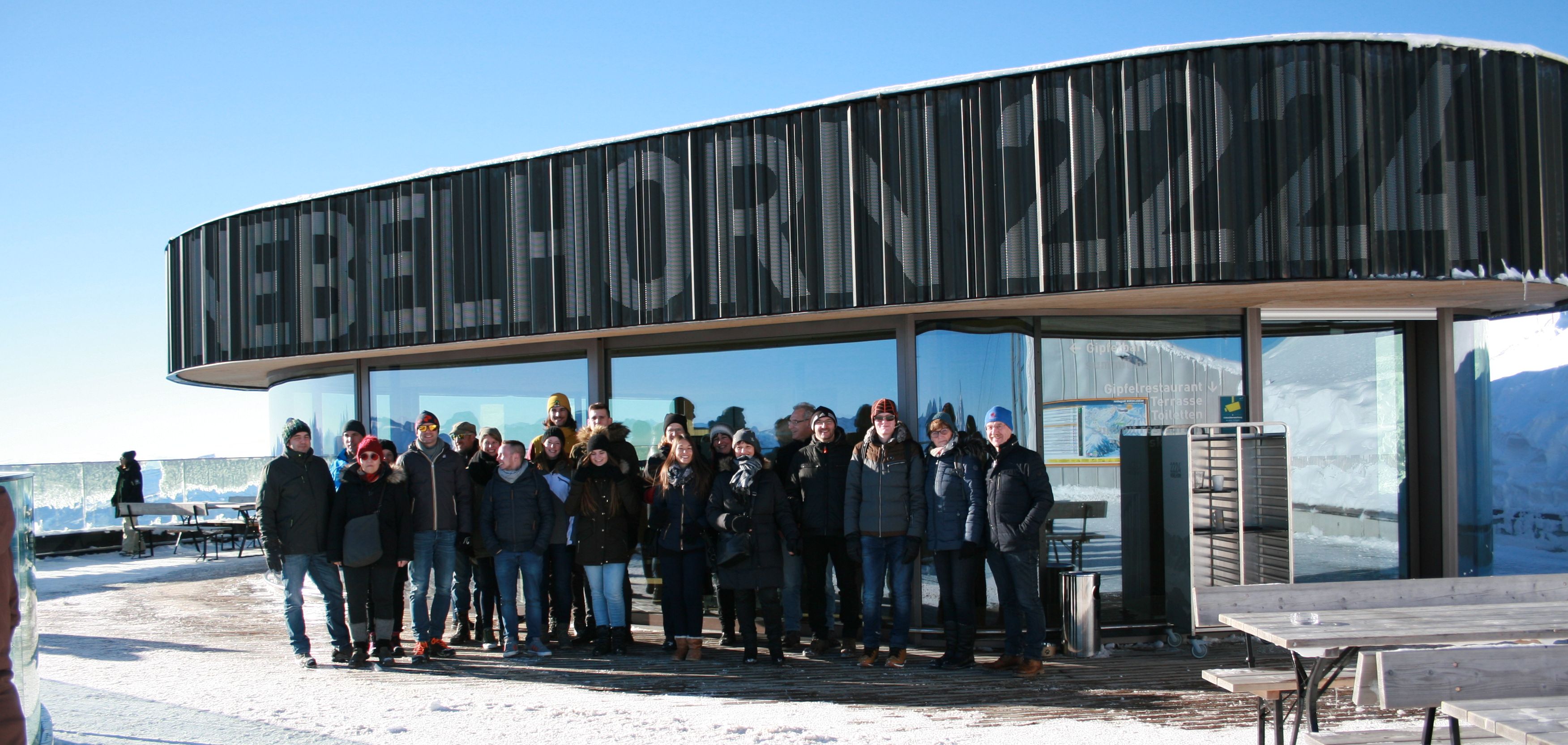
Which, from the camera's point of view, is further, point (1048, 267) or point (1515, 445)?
point (1515, 445)

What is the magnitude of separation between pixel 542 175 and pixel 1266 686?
745 cm

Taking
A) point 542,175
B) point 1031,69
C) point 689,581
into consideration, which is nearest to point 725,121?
point 542,175

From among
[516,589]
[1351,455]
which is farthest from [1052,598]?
[516,589]

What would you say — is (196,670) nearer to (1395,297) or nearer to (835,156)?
(835,156)

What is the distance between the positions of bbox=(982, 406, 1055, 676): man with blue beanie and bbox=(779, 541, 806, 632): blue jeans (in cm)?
174

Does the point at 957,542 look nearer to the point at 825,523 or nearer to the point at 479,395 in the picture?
the point at 825,523

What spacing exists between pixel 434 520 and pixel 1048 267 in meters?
5.20

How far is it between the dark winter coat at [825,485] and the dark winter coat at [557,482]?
1.90 m

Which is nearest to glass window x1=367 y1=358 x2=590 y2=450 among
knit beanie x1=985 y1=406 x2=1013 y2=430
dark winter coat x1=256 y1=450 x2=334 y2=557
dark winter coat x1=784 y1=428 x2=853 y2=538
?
dark winter coat x1=256 y1=450 x2=334 y2=557

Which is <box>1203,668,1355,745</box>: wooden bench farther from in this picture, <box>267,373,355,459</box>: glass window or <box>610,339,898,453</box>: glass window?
<box>267,373,355,459</box>: glass window

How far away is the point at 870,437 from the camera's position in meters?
7.93

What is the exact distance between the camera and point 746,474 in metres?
7.86

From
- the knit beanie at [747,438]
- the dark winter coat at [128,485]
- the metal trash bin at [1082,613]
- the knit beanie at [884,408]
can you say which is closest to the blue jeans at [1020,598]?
the metal trash bin at [1082,613]

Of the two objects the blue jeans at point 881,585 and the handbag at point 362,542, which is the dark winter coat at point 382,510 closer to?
the handbag at point 362,542
